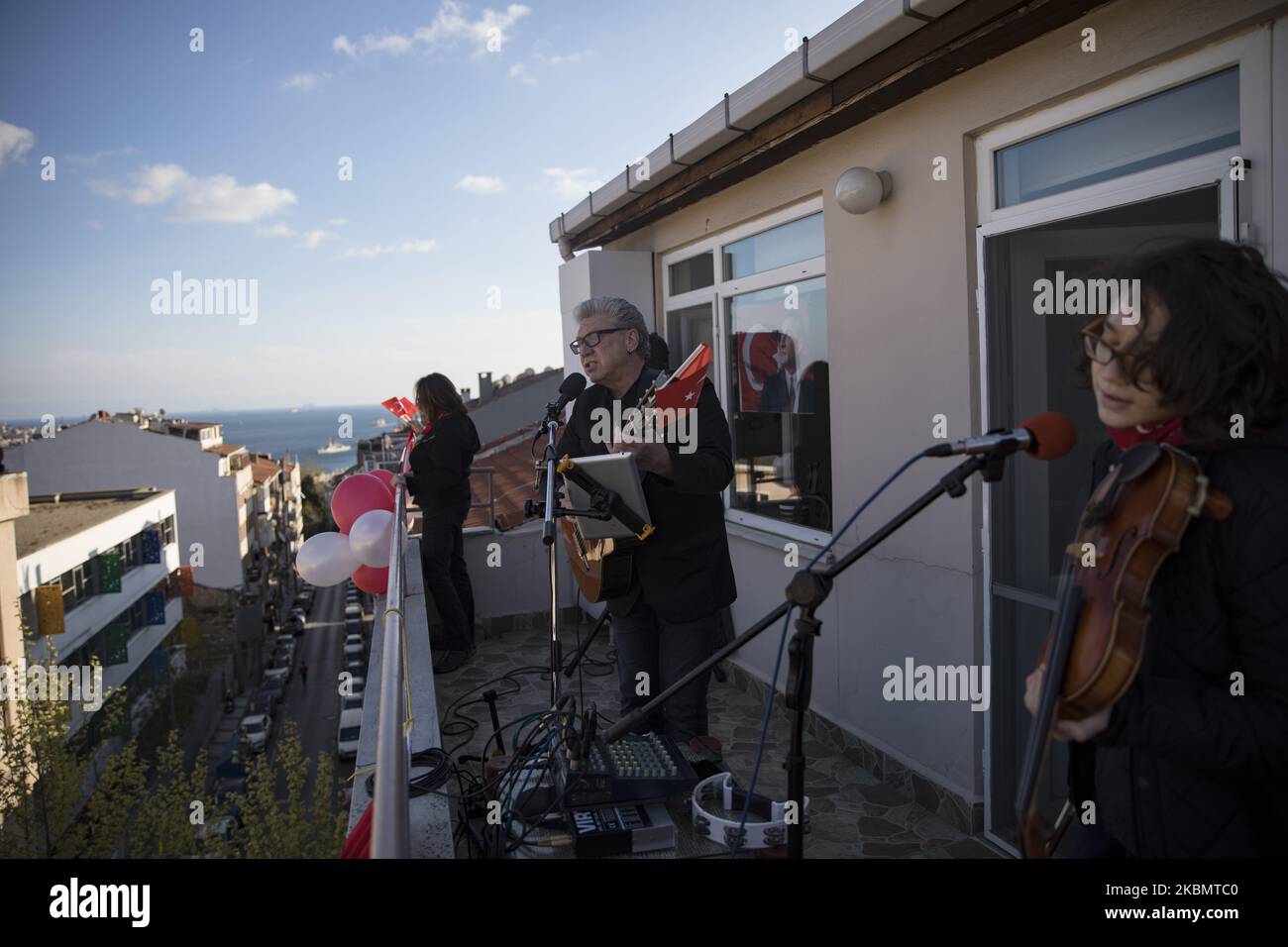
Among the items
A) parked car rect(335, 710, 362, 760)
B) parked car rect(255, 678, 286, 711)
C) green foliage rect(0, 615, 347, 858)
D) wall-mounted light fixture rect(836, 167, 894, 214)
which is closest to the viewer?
wall-mounted light fixture rect(836, 167, 894, 214)

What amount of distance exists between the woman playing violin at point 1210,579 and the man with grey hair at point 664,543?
1.58 metres

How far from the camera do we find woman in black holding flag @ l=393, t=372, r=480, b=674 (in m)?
5.02

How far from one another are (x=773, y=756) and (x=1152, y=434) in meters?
2.98

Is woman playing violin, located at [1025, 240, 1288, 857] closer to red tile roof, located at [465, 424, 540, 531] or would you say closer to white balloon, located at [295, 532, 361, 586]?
red tile roof, located at [465, 424, 540, 531]

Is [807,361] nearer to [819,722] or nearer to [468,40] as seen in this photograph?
[819,722]

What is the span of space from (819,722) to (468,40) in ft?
13.8

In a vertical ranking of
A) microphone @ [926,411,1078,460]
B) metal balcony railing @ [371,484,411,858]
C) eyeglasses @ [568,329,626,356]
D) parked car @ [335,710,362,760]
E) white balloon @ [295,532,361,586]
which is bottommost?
parked car @ [335,710,362,760]

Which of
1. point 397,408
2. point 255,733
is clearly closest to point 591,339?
point 397,408

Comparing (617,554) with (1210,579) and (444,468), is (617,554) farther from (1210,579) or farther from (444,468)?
(444,468)

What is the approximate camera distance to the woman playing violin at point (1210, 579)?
1123 millimetres

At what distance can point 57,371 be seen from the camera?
45.8 ft

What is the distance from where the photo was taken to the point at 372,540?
4.57 meters

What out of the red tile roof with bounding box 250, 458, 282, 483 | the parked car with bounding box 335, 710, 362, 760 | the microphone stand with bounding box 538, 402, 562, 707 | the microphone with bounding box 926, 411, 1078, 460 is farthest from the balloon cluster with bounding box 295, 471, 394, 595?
the red tile roof with bounding box 250, 458, 282, 483

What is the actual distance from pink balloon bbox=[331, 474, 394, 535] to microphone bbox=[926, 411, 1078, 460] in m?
4.16
